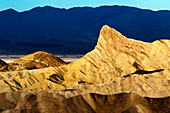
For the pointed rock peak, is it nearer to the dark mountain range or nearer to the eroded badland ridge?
the eroded badland ridge

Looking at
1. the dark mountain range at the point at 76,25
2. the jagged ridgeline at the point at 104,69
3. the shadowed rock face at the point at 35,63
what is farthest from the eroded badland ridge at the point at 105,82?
the dark mountain range at the point at 76,25

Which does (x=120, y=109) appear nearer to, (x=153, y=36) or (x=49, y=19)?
(x=153, y=36)

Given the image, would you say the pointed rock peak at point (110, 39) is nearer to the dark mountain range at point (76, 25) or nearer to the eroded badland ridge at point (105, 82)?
the eroded badland ridge at point (105, 82)

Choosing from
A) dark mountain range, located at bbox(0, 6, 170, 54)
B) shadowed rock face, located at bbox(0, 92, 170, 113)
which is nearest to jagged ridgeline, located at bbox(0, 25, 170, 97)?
shadowed rock face, located at bbox(0, 92, 170, 113)

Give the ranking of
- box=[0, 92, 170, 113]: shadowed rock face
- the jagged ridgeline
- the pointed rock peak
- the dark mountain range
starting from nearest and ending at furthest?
box=[0, 92, 170, 113]: shadowed rock face < the jagged ridgeline < the pointed rock peak < the dark mountain range

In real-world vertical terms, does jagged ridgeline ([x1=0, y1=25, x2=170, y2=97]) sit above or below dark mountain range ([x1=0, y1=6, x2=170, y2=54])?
above

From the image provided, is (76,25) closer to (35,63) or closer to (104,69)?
(35,63)
